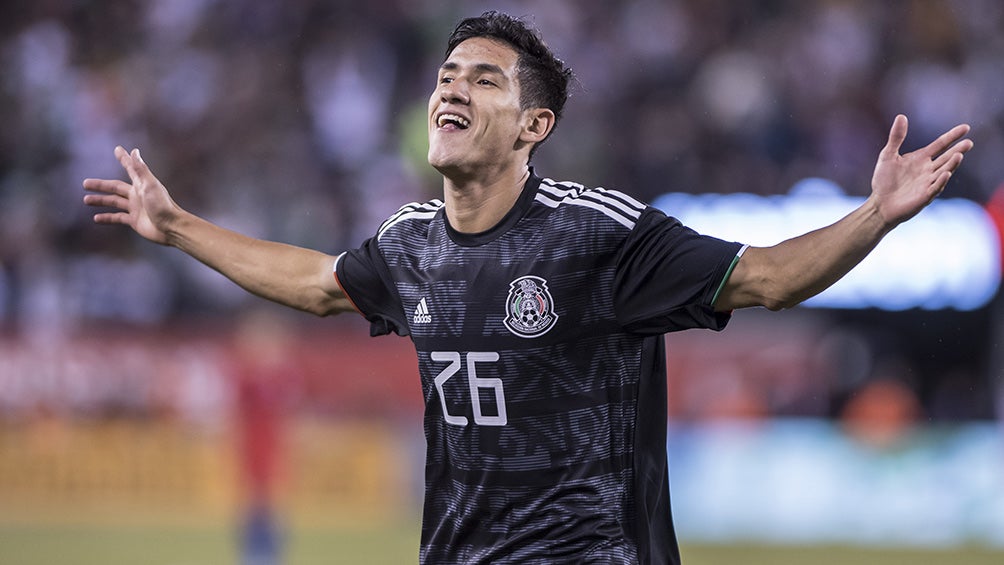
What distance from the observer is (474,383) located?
422 cm

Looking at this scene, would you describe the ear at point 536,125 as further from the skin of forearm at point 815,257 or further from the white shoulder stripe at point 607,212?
the skin of forearm at point 815,257

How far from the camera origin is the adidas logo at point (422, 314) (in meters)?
4.39

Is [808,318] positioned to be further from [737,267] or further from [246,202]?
[737,267]

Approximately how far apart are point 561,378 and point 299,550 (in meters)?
8.98

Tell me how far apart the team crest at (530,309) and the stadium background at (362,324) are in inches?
296

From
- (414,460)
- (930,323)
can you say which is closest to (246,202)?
(414,460)

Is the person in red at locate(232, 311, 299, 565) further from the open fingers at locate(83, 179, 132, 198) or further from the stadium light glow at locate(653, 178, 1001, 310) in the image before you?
the open fingers at locate(83, 179, 132, 198)

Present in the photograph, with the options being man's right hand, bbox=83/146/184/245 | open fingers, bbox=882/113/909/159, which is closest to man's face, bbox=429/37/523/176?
man's right hand, bbox=83/146/184/245

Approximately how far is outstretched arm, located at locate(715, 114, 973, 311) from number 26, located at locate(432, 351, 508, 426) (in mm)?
820

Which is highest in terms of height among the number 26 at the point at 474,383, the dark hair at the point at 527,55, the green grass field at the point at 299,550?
the dark hair at the point at 527,55

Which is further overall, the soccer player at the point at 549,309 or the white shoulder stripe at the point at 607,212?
the white shoulder stripe at the point at 607,212

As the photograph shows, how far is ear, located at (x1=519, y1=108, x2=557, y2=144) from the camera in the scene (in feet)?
14.9

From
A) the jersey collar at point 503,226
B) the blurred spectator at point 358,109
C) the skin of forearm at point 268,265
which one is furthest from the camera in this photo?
the blurred spectator at point 358,109

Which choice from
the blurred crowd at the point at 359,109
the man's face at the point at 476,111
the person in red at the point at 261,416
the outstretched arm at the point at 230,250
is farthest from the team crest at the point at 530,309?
the blurred crowd at the point at 359,109
